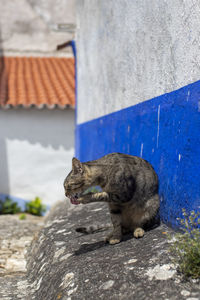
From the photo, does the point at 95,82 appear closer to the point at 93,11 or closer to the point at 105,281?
the point at 93,11

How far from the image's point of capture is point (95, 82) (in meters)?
6.95

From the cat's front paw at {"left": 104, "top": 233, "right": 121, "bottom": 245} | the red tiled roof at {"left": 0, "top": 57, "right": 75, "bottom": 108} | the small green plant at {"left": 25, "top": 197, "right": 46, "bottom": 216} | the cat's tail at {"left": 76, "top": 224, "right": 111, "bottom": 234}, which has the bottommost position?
the small green plant at {"left": 25, "top": 197, "right": 46, "bottom": 216}

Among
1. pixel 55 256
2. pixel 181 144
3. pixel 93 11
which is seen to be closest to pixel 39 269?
pixel 55 256

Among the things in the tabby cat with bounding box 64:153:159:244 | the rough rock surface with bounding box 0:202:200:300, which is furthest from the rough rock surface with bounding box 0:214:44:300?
the tabby cat with bounding box 64:153:159:244

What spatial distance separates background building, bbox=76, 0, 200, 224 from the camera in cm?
306

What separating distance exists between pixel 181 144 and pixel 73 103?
6.76 metres

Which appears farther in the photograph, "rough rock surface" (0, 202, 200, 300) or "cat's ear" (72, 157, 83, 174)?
"cat's ear" (72, 157, 83, 174)

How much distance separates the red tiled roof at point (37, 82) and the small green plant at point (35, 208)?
2420 mm

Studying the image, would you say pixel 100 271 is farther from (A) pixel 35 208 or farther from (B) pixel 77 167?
(A) pixel 35 208

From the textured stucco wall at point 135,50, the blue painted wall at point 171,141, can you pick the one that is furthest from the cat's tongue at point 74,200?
the textured stucco wall at point 135,50

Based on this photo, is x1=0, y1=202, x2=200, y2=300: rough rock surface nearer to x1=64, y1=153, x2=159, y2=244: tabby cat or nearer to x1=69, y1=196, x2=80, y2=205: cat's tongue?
x1=64, y1=153, x2=159, y2=244: tabby cat

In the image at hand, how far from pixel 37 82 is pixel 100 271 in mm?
8876

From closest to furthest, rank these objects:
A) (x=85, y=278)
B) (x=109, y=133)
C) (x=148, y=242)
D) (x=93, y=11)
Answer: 1. (x=85, y=278)
2. (x=148, y=242)
3. (x=109, y=133)
4. (x=93, y=11)

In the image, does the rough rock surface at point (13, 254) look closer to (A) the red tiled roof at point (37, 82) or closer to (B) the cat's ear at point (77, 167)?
(B) the cat's ear at point (77, 167)
